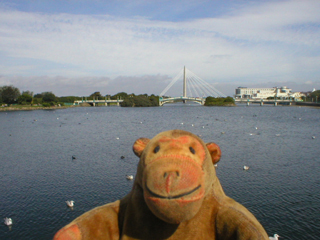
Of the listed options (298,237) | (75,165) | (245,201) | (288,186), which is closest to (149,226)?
(298,237)

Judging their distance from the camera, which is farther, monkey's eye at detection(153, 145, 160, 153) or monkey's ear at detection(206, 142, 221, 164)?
monkey's ear at detection(206, 142, 221, 164)

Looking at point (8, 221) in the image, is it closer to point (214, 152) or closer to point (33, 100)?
point (214, 152)

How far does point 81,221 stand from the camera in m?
2.40

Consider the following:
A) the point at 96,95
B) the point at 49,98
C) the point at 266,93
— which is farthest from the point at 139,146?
the point at 266,93

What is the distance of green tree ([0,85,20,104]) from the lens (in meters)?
77.2

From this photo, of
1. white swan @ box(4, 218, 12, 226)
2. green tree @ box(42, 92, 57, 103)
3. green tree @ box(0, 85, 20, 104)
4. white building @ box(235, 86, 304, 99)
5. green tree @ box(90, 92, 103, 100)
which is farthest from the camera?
white building @ box(235, 86, 304, 99)

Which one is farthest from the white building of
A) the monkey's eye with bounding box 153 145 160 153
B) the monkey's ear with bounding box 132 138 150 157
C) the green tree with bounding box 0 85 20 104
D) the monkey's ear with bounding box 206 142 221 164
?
the monkey's eye with bounding box 153 145 160 153

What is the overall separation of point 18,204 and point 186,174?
902cm

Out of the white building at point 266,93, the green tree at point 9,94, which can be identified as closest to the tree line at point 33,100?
the green tree at point 9,94

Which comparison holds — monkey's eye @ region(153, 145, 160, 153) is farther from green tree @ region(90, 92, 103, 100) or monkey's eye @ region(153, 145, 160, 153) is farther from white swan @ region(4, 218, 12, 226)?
green tree @ region(90, 92, 103, 100)

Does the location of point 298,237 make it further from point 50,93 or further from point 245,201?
point 50,93

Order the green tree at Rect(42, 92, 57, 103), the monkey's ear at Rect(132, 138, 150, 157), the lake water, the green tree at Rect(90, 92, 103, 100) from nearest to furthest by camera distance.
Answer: the monkey's ear at Rect(132, 138, 150, 157), the lake water, the green tree at Rect(42, 92, 57, 103), the green tree at Rect(90, 92, 103, 100)

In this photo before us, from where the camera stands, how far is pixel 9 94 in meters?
77.4

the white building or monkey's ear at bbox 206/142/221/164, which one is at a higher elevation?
the white building
